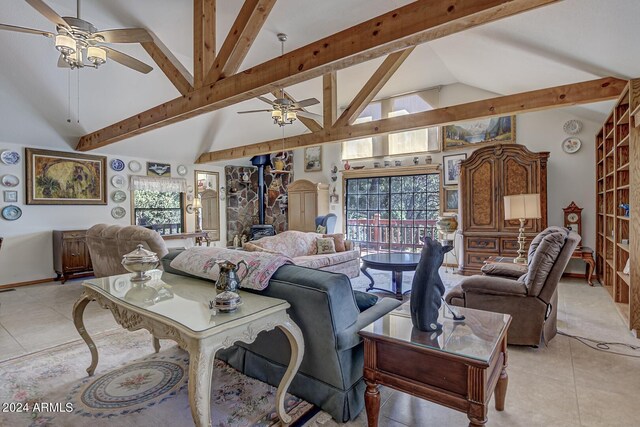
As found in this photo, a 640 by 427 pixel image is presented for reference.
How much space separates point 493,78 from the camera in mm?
4738

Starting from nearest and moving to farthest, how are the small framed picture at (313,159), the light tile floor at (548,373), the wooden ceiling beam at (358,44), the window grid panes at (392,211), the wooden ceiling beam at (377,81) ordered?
the light tile floor at (548,373)
the wooden ceiling beam at (358,44)
the wooden ceiling beam at (377,81)
the window grid panes at (392,211)
the small framed picture at (313,159)

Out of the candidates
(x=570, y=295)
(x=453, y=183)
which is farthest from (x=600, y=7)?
(x=453, y=183)

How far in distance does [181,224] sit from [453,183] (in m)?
6.22

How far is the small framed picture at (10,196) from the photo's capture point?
523 cm

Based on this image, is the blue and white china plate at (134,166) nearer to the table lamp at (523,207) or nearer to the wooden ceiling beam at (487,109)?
the wooden ceiling beam at (487,109)

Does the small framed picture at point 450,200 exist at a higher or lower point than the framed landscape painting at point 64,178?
lower

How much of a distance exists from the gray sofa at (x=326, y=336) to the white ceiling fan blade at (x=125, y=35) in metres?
2.42

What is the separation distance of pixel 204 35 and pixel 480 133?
16.7 ft

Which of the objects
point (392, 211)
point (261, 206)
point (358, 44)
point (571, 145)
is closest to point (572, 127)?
point (571, 145)

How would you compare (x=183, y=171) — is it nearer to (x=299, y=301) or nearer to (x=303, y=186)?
(x=303, y=186)

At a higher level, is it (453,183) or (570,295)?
(453,183)

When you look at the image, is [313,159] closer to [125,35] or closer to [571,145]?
[571,145]

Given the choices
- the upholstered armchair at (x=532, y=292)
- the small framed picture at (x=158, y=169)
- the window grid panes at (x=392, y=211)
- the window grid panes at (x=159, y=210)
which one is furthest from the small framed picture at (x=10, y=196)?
the upholstered armchair at (x=532, y=292)

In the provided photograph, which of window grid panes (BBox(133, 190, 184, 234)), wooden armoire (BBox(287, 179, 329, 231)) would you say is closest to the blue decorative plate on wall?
window grid panes (BBox(133, 190, 184, 234))
